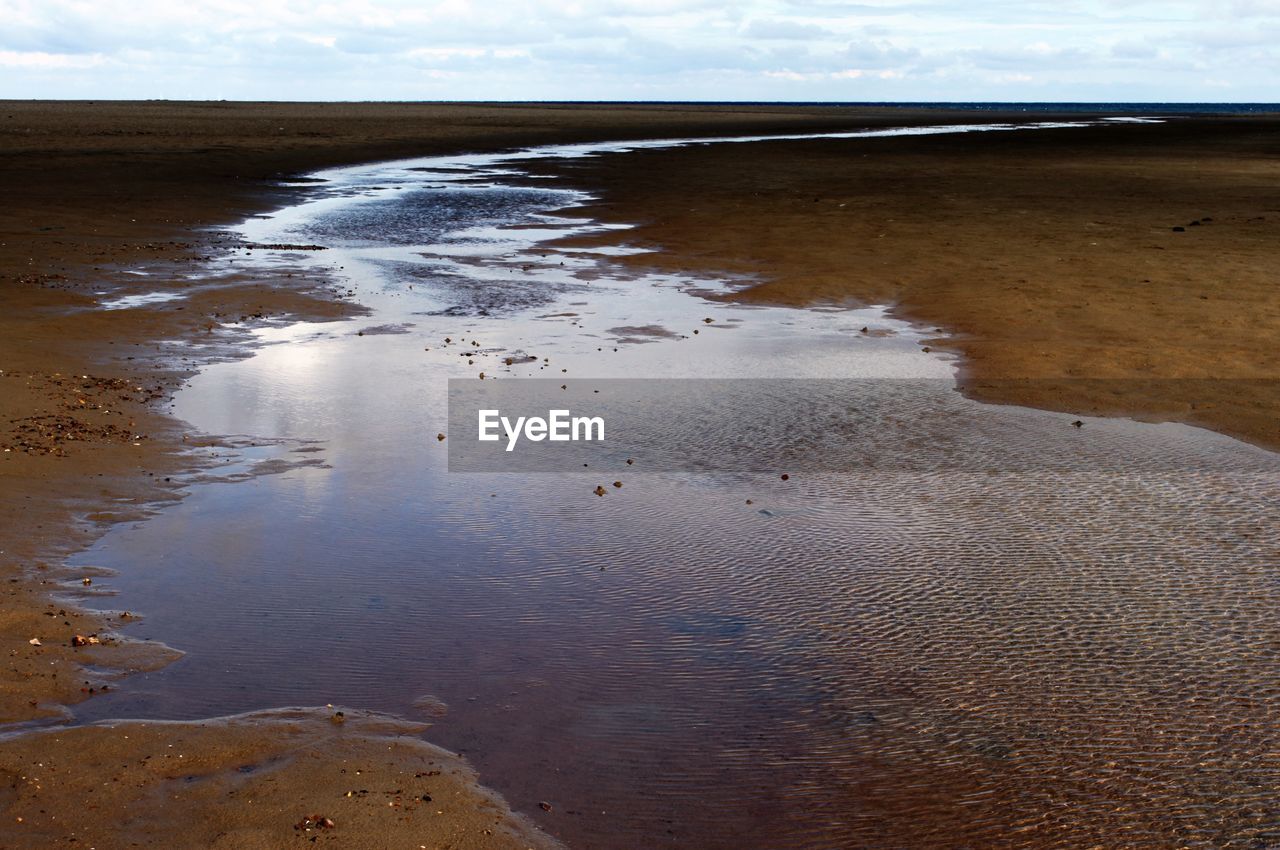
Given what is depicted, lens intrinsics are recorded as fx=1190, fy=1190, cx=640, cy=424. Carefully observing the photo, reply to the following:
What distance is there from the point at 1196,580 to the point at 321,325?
10139 millimetres

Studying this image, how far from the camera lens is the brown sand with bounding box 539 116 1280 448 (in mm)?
11344

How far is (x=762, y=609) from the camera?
20.3ft

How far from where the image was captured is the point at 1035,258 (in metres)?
18.8

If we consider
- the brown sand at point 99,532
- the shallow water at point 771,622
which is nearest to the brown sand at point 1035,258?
the shallow water at point 771,622

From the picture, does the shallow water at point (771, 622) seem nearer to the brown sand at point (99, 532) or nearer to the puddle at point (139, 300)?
the brown sand at point (99, 532)

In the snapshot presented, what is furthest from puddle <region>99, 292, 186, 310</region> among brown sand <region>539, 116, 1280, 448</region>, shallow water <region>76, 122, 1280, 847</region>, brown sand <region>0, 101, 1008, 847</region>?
brown sand <region>539, 116, 1280, 448</region>

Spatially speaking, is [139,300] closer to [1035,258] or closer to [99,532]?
[99,532]

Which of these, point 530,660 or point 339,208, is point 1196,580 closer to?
point 530,660

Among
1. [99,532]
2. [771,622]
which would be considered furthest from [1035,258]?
[99,532]

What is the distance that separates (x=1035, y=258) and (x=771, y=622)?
1435cm

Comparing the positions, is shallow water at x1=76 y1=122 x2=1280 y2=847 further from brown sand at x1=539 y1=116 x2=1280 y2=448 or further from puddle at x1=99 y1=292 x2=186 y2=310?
puddle at x1=99 y1=292 x2=186 y2=310

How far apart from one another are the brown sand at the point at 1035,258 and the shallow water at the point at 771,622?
5.73 ft

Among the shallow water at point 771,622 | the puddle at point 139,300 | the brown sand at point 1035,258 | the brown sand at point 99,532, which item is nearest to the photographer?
the brown sand at point 99,532

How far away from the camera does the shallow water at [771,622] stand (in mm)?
4555
